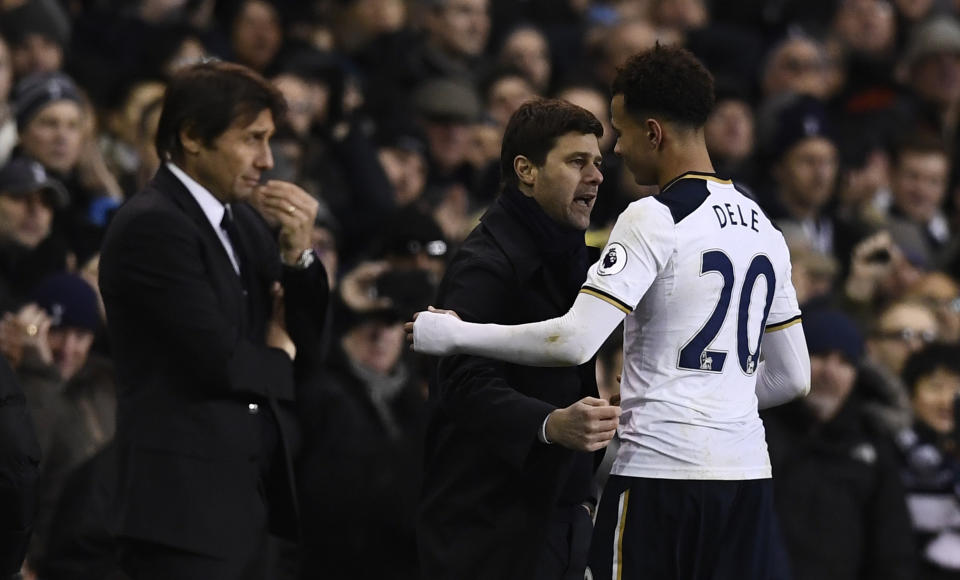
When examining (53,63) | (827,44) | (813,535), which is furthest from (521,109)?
(827,44)

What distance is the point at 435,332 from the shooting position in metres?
4.70

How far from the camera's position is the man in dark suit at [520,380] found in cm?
499

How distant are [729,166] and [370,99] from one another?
2312 millimetres

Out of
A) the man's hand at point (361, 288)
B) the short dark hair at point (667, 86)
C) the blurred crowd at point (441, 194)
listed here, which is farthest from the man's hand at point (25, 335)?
the short dark hair at point (667, 86)

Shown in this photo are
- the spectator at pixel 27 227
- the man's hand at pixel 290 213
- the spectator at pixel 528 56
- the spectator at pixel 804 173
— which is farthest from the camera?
the spectator at pixel 528 56

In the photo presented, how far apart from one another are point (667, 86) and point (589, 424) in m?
0.94

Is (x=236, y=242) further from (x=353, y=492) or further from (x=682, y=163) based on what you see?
(x=353, y=492)

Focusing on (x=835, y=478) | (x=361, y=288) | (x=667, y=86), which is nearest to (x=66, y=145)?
(x=361, y=288)

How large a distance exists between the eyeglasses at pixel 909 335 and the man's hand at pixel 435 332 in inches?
209

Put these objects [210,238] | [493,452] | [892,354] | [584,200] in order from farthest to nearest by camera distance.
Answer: [892,354] → [210,238] → [584,200] → [493,452]

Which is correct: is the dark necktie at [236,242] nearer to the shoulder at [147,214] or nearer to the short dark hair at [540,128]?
the shoulder at [147,214]

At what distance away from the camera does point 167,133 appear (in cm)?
546

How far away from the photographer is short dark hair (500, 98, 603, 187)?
5.06 m

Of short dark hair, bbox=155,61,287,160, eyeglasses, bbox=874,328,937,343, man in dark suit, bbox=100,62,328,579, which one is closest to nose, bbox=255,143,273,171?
man in dark suit, bbox=100,62,328,579
